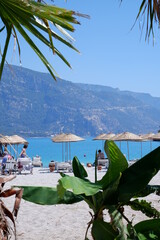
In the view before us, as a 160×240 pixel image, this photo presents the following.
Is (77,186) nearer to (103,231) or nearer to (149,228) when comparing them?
(103,231)

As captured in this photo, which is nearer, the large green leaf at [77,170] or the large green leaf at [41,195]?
the large green leaf at [41,195]

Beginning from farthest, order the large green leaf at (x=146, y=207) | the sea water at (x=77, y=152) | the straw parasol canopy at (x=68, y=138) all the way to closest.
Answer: the sea water at (x=77, y=152), the straw parasol canopy at (x=68, y=138), the large green leaf at (x=146, y=207)

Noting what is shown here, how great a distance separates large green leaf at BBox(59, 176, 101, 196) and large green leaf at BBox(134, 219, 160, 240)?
14.5 inches

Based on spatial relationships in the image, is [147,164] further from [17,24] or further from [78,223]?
[78,223]

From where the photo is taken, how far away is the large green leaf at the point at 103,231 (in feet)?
6.42

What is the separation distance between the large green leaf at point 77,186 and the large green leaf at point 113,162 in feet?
0.82

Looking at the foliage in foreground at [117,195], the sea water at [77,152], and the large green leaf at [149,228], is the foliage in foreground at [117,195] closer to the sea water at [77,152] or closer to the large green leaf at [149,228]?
the large green leaf at [149,228]

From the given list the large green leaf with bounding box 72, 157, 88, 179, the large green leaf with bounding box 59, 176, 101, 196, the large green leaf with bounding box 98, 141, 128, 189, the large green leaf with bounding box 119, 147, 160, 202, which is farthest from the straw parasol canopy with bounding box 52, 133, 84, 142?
the large green leaf with bounding box 59, 176, 101, 196

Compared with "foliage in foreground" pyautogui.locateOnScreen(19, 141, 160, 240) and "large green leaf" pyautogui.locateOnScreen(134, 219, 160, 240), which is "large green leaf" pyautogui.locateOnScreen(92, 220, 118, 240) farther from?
"large green leaf" pyautogui.locateOnScreen(134, 219, 160, 240)

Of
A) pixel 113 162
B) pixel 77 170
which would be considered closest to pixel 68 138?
pixel 77 170

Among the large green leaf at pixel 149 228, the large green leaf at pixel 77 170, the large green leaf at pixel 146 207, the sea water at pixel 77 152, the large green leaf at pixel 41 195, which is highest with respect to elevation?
the large green leaf at pixel 77 170

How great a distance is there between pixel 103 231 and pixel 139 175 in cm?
32

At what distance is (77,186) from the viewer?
169 cm

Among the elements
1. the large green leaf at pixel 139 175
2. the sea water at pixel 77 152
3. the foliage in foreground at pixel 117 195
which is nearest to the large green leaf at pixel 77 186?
the foliage in foreground at pixel 117 195
